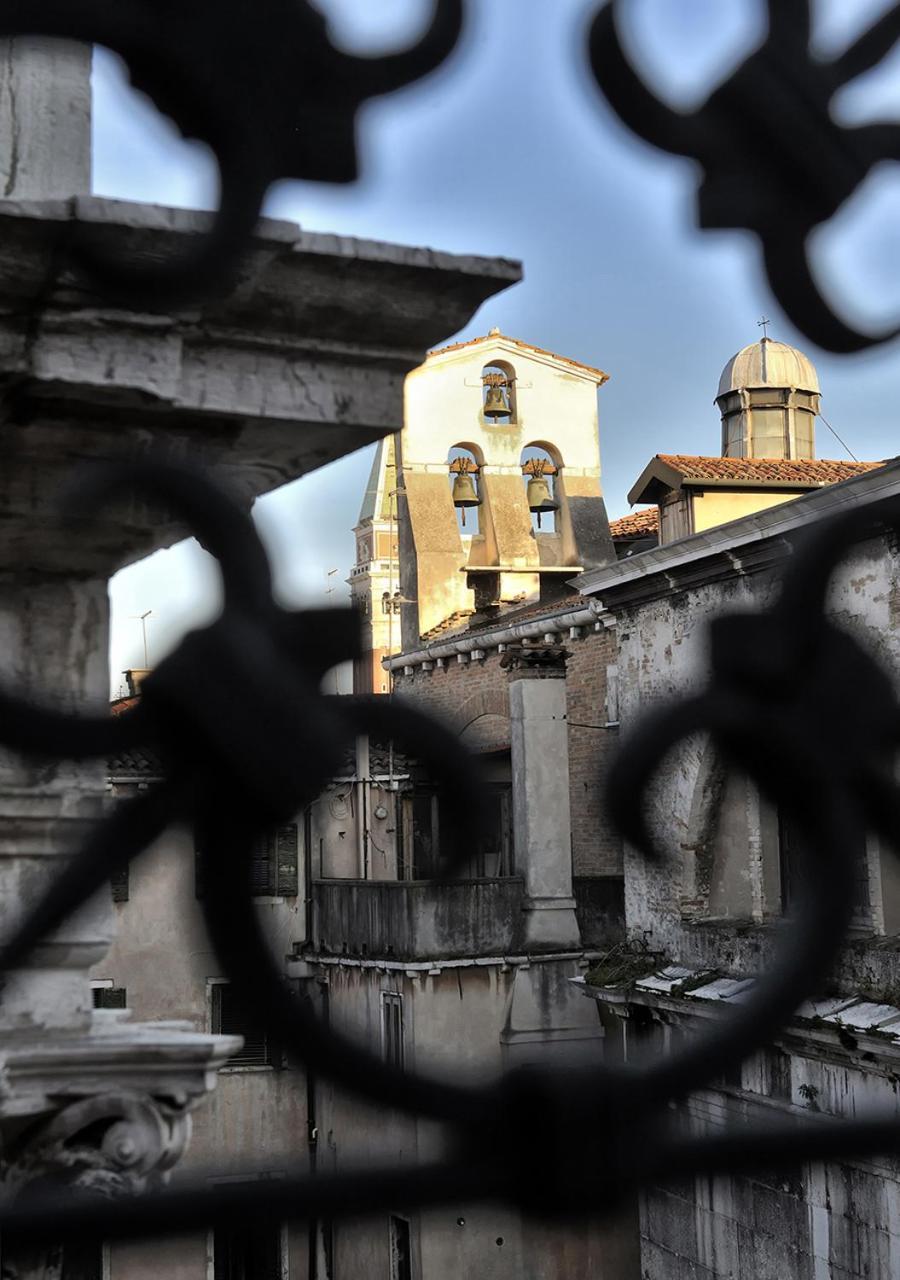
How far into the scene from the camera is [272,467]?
207 centimetres

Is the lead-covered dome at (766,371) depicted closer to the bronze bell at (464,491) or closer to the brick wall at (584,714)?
the bronze bell at (464,491)

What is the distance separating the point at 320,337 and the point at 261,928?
1.11 meters

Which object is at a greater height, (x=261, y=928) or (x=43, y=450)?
(x=43, y=450)

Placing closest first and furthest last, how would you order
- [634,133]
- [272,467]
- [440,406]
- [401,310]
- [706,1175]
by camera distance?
[706,1175], [634,133], [401,310], [272,467], [440,406]

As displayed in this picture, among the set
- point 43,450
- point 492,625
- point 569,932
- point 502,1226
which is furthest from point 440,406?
point 43,450

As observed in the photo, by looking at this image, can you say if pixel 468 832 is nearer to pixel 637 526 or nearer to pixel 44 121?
pixel 44 121

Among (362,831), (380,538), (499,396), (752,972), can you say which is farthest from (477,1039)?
(380,538)

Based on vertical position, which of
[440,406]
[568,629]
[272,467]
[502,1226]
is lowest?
[502,1226]

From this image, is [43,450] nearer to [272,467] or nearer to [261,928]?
[272,467]

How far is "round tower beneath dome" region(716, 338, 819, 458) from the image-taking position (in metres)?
28.0

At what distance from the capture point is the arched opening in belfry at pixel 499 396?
77.7 ft

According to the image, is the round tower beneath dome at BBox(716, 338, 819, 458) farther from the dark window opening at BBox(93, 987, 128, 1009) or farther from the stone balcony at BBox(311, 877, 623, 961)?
the dark window opening at BBox(93, 987, 128, 1009)

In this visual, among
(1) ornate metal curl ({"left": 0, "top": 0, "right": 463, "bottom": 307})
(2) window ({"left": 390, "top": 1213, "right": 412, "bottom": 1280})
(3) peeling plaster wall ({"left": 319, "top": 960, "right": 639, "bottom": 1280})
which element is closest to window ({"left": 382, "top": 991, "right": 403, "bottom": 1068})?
(3) peeling plaster wall ({"left": 319, "top": 960, "right": 639, "bottom": 1280})

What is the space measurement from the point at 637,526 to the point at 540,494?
173cm
